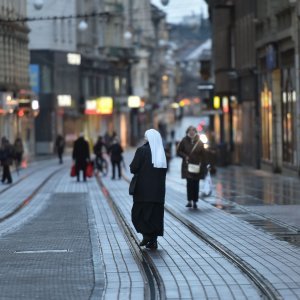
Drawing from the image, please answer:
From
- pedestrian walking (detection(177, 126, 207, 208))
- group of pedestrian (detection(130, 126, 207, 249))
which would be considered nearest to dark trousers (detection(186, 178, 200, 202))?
pedestrian walking (detection(177, 126, 207, 208))

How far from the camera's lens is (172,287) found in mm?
12859

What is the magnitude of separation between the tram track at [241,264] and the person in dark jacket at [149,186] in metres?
Result: 0.98

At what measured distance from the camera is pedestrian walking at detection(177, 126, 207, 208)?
25.7 metres

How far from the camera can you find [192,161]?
2581 centimetres

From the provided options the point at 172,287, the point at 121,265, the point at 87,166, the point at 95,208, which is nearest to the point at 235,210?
the point at 95,208

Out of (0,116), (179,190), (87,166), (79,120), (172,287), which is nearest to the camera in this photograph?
(172,287)

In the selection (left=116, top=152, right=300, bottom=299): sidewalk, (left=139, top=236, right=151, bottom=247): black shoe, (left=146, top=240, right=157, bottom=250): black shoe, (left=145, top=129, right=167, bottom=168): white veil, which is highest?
(left=145, top=129, right=167, bottom=168): white veil

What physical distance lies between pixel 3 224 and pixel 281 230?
5826mm

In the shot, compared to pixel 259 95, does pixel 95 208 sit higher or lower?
lower

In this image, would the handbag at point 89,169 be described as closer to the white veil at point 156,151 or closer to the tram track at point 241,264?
the tram track at point 241,264

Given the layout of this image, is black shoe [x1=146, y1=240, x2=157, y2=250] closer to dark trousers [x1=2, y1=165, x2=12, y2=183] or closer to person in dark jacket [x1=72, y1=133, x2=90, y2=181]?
dark trousers [x1=2, y1=165, x2=12, y2=183]

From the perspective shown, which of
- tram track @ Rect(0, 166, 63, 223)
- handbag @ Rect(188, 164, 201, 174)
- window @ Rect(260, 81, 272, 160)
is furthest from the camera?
window @ Rect(260, 81, 272, 160)

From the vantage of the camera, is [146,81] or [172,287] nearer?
[172,287]

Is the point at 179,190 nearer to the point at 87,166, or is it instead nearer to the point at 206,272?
the point at 87,166
